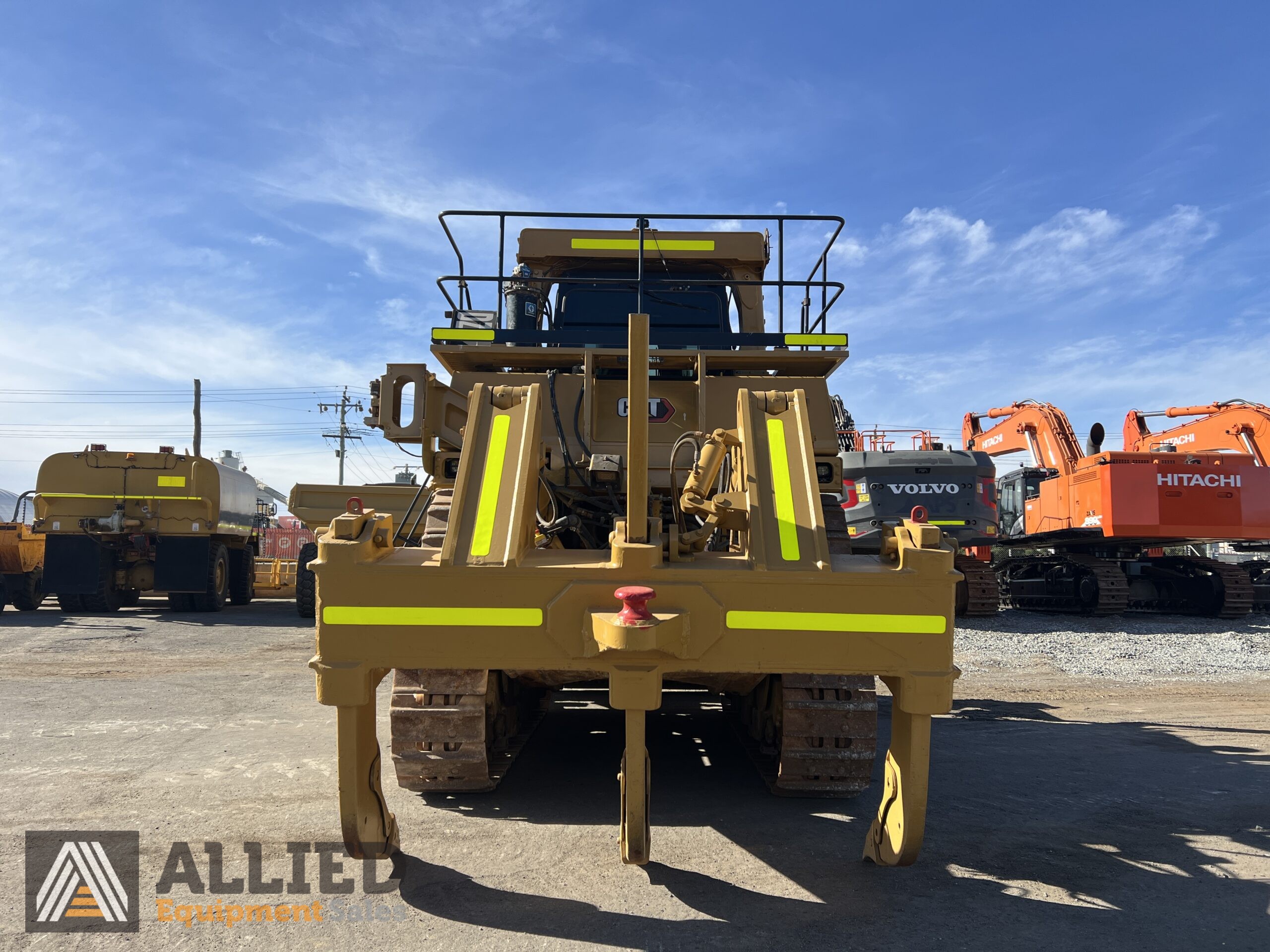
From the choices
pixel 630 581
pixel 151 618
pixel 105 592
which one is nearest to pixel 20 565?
pixel 105 592

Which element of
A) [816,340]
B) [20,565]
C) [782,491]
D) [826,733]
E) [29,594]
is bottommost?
[29,594]

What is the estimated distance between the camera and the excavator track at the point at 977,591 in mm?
13406

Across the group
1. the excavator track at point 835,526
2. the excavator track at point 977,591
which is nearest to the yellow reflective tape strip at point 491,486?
the excavator track at point 835,526

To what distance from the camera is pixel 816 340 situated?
4859 mm

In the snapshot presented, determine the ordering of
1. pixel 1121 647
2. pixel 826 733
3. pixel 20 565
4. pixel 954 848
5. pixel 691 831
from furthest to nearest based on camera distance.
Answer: pixel 20 565
pixel 1121 647
pixel 826 733
pixel 691 831
pixel 954 848

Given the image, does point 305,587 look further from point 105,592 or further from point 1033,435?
point 1033,435

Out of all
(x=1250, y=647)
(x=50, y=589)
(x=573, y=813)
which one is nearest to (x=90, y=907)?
(x=573, y=813)

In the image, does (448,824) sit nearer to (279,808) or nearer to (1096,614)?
(279,808)

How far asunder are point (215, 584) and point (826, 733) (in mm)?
14166

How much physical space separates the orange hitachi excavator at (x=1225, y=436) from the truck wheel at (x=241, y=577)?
17.4 metres

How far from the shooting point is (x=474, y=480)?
335 centimetres

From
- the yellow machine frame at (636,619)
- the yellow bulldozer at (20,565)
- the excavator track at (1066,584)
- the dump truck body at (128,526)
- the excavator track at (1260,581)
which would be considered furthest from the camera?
the excavator track at (1260,581)

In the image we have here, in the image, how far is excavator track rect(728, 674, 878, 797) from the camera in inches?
158

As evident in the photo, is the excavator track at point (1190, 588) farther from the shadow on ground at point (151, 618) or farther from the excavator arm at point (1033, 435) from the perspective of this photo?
the shadow on ground at point (151, 618)
